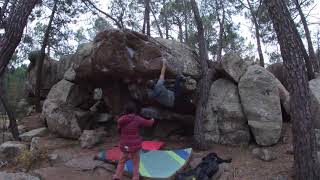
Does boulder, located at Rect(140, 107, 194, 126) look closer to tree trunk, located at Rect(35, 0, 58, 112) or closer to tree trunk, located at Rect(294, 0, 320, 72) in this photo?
tree trunk, located at Rect(294, 0, 320, 72)

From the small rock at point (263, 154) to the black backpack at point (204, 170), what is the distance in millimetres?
1078

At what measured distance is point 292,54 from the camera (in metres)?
7.05

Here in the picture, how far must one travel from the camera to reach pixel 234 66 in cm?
1050

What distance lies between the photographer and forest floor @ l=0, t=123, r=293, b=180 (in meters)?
7.83

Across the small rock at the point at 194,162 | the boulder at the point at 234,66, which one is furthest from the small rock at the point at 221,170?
the boulder at the point at 234,66

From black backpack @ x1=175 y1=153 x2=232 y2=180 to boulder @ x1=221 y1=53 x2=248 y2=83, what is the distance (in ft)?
10.0

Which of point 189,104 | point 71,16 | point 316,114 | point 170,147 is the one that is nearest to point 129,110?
point 170,147

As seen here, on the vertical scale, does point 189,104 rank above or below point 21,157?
above

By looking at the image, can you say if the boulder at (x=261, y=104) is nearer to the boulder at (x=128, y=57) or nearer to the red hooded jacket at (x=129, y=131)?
the boulder at (x=128, y=57)

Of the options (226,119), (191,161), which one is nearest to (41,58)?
(226,119)

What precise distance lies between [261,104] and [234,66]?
1460 mm

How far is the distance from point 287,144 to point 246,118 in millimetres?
1235

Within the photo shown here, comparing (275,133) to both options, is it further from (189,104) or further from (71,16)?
(71,16)

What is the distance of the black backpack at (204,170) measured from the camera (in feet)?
24.5
